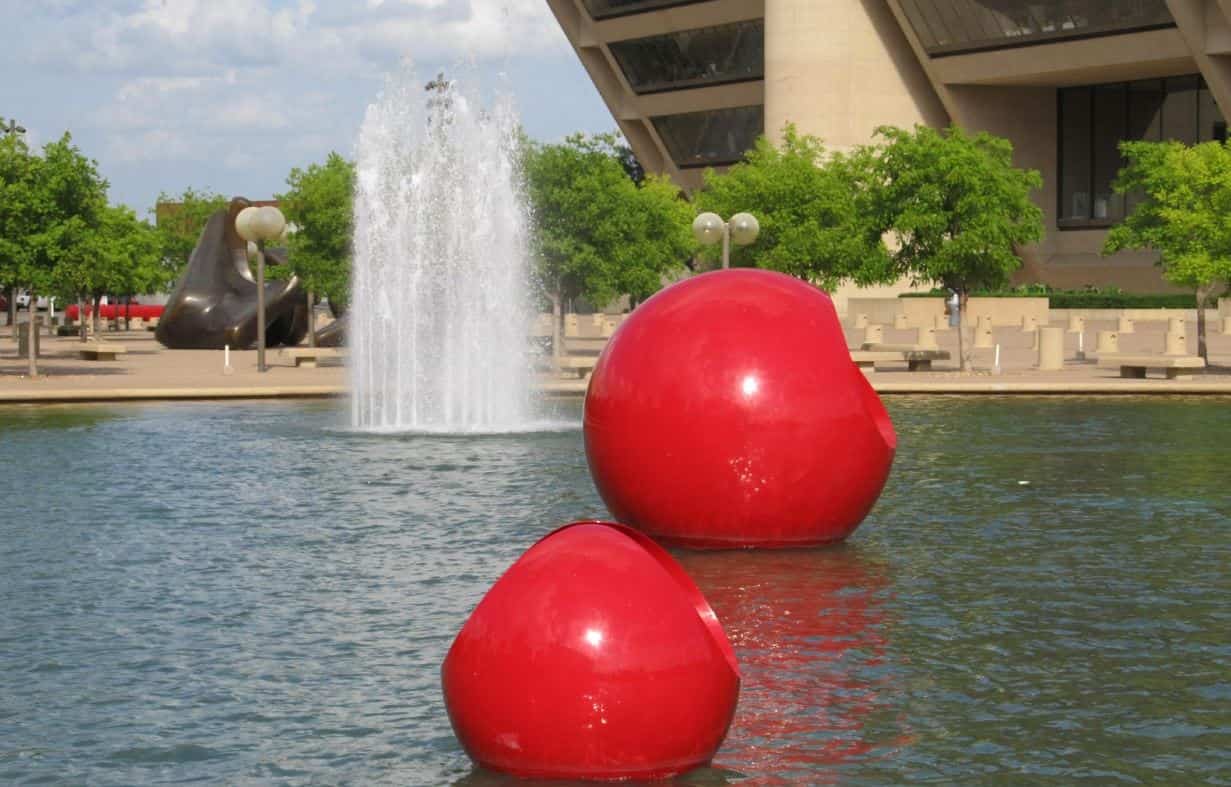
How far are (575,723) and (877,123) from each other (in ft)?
210

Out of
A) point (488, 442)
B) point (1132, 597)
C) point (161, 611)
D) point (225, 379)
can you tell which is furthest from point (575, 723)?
point (225, 379)

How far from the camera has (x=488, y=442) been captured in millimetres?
22438

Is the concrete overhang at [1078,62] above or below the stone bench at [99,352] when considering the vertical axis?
above

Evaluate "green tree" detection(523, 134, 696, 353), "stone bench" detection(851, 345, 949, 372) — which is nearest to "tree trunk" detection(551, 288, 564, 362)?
"green tree" detection(523, 134, 696, 353)

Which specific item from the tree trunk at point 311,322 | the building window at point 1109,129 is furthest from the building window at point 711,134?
the tree trunk at point 311,322

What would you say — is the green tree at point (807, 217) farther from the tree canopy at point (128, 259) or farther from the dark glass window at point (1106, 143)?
the dark glass window at point (1106, 143)

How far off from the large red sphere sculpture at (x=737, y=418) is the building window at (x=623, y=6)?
69.7m

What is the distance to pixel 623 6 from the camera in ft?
278

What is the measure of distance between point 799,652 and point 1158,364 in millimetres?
26433

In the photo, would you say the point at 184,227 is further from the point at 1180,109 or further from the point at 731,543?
the point at 731,543

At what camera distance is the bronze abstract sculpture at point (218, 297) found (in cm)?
4825

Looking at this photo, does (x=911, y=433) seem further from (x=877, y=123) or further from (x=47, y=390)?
(x=877, y=123)

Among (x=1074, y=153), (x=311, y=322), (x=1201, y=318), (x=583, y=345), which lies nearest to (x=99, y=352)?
(x=311, y=322)

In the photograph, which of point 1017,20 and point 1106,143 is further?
point 1106,143
